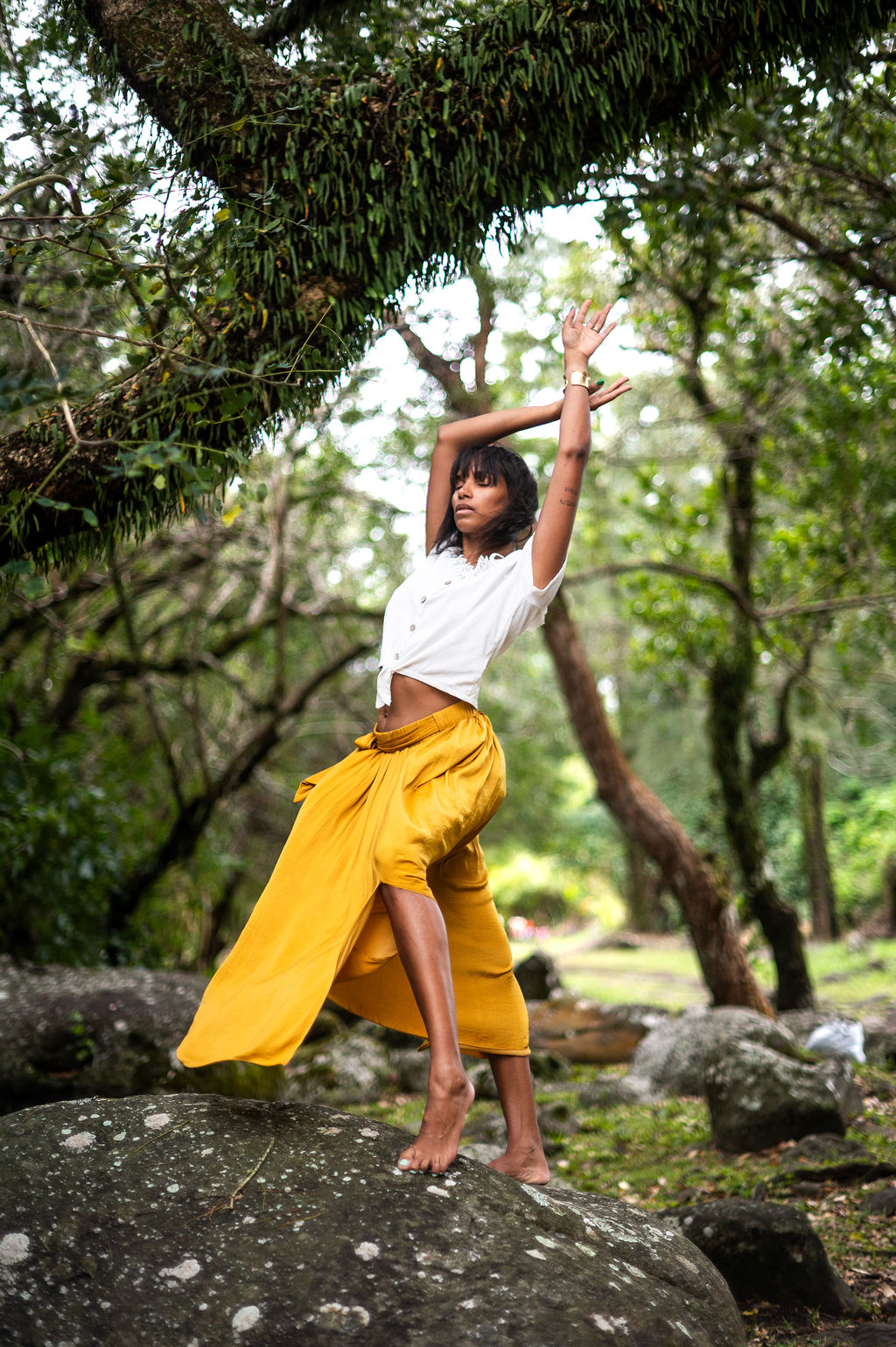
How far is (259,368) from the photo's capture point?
8.14ft

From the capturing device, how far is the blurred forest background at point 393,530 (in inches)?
176

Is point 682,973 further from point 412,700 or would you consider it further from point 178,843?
point 412,700

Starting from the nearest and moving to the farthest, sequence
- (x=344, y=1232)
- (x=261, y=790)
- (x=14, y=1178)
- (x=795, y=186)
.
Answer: (x=344, y=1232) < (x=14, y=1178) < (x=795, y=186) < (x=261, y=790)

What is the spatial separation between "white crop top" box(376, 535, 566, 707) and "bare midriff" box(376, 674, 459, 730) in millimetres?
23

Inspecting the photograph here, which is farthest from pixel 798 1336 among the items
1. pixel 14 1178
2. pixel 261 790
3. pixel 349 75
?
pixel 261 790

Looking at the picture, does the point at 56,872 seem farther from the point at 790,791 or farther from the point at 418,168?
the point at 790,791

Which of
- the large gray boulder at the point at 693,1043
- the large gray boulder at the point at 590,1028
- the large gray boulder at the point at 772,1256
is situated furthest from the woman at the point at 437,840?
the large gray boulder at the point at 590,1028

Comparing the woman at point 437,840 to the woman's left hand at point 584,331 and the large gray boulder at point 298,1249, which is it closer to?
the woman's left hand at point 584,331

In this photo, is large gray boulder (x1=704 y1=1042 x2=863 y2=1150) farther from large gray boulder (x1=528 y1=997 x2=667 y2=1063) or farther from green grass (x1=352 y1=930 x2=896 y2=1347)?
large gray boulder (x1=528 y1=997 x2=667 y2=1063)

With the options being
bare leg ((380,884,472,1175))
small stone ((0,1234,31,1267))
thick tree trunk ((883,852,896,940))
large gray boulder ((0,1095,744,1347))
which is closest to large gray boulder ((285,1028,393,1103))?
large gray boulder ((0,1095,744,1347))

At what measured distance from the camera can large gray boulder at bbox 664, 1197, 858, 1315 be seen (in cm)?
284

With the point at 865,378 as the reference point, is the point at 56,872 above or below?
below

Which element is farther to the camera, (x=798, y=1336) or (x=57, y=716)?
(x=57, y=716)

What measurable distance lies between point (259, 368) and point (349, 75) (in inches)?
40.2
